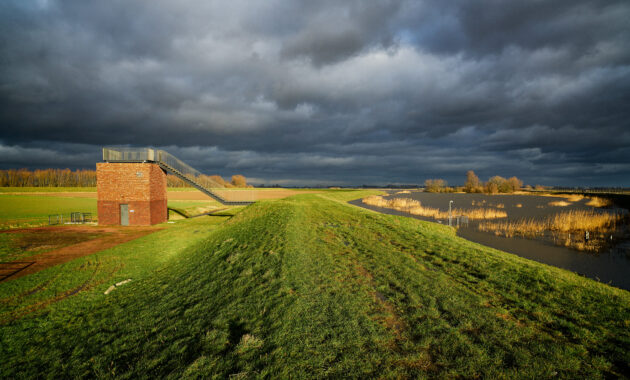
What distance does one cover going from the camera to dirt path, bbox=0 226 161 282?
14773mm

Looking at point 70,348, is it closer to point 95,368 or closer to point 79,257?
point 95,368

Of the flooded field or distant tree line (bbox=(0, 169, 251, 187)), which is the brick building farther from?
distant tree line (bbox=(0, 169, 251, 187))

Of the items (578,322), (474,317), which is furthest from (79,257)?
(578,322)

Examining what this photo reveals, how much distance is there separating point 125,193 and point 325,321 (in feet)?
101

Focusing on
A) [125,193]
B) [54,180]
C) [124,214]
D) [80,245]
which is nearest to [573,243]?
[80,245]

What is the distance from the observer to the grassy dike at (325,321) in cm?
553

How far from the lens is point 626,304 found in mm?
8219

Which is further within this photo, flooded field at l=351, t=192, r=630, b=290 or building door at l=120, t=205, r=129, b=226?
building door at l=120, t=205, r=129, b=226

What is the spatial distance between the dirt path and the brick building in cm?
193

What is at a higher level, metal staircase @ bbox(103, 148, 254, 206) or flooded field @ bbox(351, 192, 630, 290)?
metal staircase @ bbox(103, 148, 254, 206)

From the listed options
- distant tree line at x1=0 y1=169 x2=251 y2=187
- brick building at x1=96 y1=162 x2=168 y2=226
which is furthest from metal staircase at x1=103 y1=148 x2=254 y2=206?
distant tree line at x1=0 y1=169 x2=251 y2=187

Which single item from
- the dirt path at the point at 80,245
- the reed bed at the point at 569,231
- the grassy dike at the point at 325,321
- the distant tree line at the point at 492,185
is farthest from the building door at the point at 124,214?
the distant tree line at the point at 492,185

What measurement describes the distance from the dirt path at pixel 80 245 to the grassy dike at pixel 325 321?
2.19m

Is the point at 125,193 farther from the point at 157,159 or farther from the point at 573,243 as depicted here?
the point at 573,243
